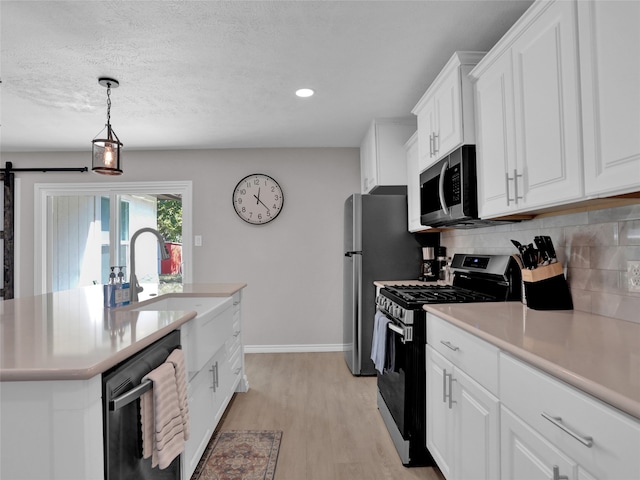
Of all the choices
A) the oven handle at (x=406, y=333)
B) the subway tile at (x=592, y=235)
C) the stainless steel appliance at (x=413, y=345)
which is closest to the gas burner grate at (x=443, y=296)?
the stainless steel appliance at (x=413, y=345)

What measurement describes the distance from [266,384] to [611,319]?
263 centimetres

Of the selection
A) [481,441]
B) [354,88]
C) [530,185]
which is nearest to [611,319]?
[530,185]

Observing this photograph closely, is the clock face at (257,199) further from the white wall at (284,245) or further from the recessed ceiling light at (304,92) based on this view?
the recessed ceiling light at (304,92)

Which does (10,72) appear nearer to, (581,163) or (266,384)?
(266,384)

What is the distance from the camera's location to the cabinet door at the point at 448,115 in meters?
2.14

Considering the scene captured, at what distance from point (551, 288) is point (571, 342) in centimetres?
68

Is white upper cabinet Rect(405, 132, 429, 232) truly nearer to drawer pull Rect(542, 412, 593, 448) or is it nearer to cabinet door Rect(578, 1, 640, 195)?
cabinet door Rect(578, 1, 640, 195)

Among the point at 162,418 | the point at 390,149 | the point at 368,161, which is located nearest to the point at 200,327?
the point at 162,418

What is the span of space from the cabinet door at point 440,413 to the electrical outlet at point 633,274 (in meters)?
0.75

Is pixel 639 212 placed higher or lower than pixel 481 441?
higher

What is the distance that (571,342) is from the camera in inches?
47.1

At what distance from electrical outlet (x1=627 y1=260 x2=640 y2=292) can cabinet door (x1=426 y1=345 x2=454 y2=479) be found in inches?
29.6

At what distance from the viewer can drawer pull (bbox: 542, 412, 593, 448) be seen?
872mm

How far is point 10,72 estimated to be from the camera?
8.38 feet
